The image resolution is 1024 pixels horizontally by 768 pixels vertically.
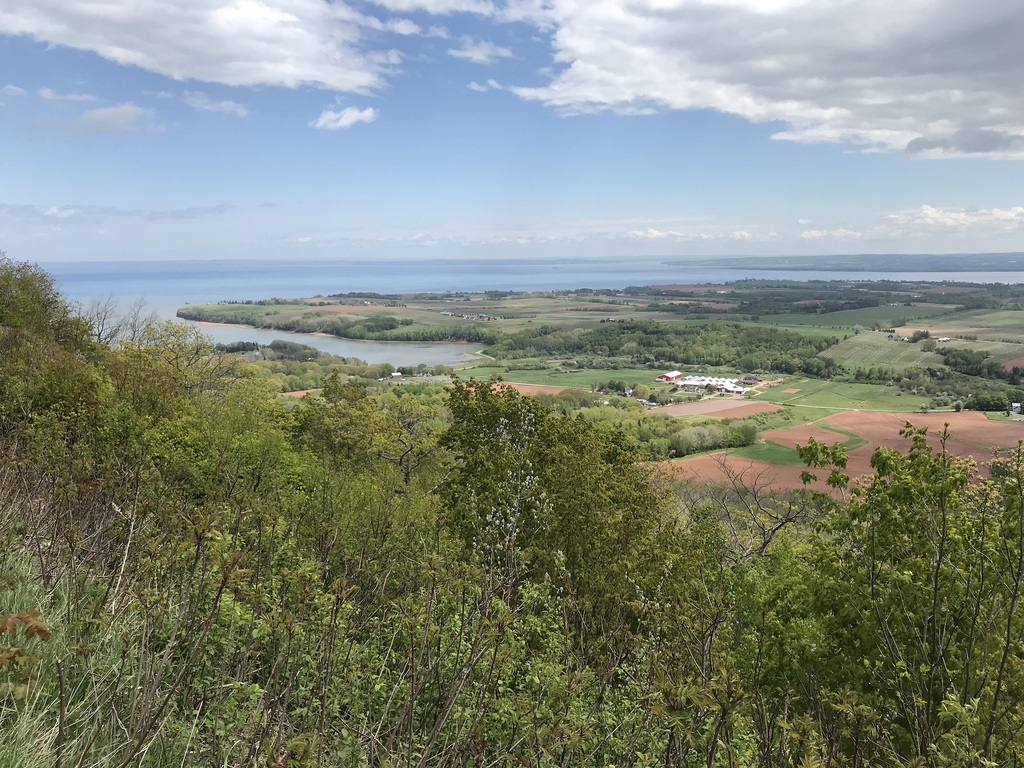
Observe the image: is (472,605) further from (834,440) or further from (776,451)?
(834,440)

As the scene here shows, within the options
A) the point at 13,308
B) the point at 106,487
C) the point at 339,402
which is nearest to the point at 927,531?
the point at 106,487

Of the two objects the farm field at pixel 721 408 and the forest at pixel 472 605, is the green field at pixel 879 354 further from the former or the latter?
the forest at pixel 472 605

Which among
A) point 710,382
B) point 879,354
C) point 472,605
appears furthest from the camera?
point 879,354

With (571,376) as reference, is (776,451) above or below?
below

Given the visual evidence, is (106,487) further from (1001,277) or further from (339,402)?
(1001,277)

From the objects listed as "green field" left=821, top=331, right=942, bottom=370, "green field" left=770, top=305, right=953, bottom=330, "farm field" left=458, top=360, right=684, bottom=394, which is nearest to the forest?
"farm field" left=458, top=360, right=684, bottom=394

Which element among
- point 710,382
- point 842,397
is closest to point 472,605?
point 842,397

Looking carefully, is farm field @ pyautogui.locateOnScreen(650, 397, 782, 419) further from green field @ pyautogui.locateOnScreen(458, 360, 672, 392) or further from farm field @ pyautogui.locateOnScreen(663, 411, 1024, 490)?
green field @ pyautogui.locateOnScreen(458, 360, 672, 392)
